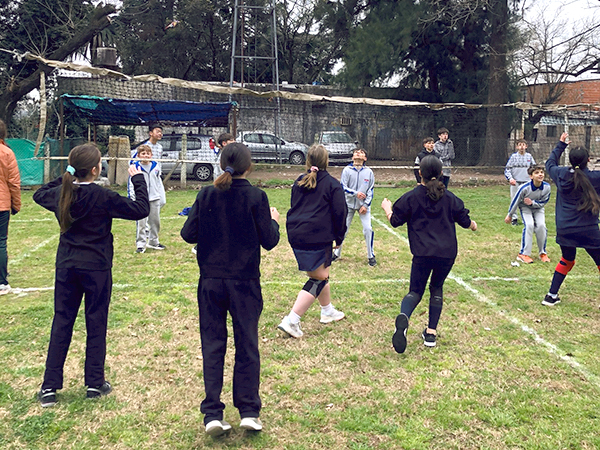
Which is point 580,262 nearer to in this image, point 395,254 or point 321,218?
point 395,254

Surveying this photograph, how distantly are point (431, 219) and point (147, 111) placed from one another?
14500 mm

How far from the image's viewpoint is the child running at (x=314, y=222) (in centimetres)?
507

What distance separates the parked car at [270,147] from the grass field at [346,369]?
1288 centimetres

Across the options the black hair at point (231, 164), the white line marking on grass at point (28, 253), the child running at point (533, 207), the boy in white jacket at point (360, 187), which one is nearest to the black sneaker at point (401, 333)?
the black hair at point (231, 164)

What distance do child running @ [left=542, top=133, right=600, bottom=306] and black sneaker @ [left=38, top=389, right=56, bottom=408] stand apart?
497 centimetres

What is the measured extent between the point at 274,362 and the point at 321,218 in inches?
51.5

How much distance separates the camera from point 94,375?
13.0 ft

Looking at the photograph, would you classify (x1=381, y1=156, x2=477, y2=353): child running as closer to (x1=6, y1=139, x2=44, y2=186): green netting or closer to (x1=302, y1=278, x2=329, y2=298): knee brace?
(x1=302, y1=278, x2=329, y2=298): knee brace

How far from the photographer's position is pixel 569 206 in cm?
591

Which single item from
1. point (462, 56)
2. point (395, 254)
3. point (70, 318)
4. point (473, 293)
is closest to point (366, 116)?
point (462, 56)

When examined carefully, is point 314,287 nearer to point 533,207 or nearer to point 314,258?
point 314,258

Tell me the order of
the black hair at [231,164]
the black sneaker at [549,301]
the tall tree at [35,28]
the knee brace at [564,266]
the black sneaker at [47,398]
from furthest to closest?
the tall tree at [35,28] < the black sneaker at [549,301] < the knee brace at [564,266] < the black sneaker at [47,398] < the black hair at [231,164]

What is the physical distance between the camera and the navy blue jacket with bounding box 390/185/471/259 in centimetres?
468

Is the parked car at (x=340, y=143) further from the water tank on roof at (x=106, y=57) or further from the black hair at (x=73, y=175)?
the black hair at (x=73, y=175)
